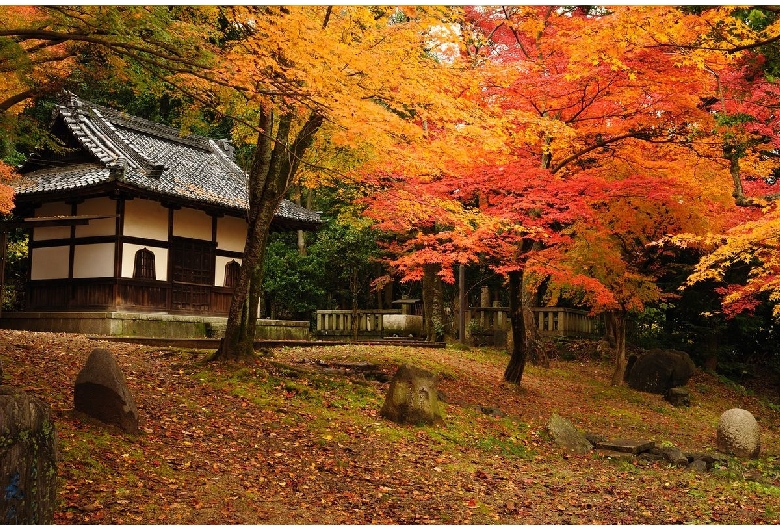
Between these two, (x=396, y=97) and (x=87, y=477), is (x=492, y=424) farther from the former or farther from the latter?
(x=87, y=477)

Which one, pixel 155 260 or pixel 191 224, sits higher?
pixel 191 224

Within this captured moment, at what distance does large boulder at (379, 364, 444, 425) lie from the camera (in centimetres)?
1170

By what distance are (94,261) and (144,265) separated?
58.4 inches

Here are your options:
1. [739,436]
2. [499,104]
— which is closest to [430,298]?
[499,104]

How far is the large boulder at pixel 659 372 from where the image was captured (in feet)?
67.5

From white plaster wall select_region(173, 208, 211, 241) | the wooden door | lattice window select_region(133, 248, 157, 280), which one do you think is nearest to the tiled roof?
white plaster wall select_region(173, 208, 211, 241)

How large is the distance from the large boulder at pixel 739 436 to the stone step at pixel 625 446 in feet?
5.96

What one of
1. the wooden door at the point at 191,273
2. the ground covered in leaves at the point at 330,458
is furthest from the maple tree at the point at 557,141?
the wooden door at the point at 191,273

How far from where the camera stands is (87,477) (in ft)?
23.1

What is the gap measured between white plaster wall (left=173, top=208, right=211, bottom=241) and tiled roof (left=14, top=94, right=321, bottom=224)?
1099 millimetres

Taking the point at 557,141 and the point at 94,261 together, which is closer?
the point at 557,141

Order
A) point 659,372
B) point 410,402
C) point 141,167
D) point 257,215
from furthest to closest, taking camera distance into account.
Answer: point 141,167 < point 659,372 < point 257,215 < point 410,402

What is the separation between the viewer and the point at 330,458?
931cm

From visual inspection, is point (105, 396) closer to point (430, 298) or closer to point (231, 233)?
point (430, 298)
